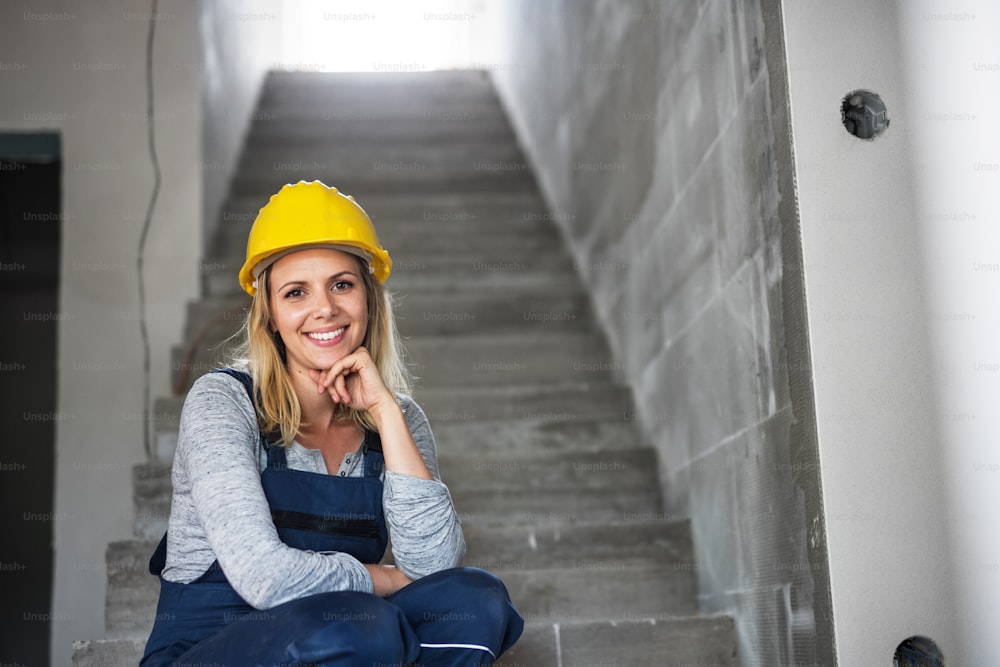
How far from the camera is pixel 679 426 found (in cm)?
278

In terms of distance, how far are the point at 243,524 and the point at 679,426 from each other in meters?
1.48

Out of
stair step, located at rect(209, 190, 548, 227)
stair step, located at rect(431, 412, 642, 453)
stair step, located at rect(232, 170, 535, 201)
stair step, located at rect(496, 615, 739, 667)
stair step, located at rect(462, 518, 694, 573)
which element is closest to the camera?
stair step, located at rect(496, 615, 739, 667)

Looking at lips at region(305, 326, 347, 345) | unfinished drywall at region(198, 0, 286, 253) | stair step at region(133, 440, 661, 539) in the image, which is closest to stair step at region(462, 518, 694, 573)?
stair step at region(133, 440, 661, 539)

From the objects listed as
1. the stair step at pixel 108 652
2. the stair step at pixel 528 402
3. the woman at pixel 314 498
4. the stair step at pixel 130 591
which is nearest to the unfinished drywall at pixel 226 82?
the stair step at pixel 528 402

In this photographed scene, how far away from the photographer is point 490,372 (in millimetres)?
3586

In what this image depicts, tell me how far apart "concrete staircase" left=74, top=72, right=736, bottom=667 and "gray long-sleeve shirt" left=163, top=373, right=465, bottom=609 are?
1.87 feet

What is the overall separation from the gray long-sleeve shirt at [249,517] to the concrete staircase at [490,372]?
0.57 meters

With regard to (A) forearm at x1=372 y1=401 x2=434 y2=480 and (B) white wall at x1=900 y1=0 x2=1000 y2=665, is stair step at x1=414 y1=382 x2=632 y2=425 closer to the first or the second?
(A) forearm at x1=372 y1=401 x2=434 y2=480

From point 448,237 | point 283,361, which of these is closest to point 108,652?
point 283,361

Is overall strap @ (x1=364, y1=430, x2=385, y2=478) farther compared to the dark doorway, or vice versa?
the dark doorway

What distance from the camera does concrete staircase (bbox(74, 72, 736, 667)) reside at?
2.41 m

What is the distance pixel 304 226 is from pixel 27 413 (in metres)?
4.13

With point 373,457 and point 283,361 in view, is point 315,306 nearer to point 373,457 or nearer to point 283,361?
point 283,361

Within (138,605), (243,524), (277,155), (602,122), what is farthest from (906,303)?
(277,155)
